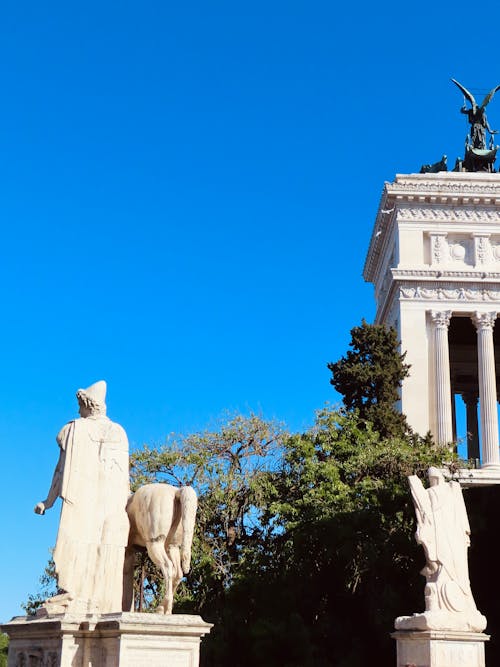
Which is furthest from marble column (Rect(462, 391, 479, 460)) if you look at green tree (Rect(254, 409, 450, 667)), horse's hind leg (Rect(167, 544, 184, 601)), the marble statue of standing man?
the marble statue of standing man

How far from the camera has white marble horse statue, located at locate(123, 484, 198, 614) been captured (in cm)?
1184

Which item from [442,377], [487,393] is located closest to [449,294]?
[442,377]

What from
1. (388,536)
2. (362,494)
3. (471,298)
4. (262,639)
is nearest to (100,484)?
(262,639)

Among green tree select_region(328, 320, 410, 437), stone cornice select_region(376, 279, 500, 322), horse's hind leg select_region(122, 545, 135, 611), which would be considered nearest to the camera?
horse's hind leg select_region(122, 545, 135, 611)

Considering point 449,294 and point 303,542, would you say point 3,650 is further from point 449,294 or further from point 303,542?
point 449,294

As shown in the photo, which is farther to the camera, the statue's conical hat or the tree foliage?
the tree foliage

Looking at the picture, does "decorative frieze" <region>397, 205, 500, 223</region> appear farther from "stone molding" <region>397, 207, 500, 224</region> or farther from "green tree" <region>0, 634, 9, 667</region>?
"green tree" <region>0, 634, 9, 667</region>

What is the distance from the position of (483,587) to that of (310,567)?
4.63 meters

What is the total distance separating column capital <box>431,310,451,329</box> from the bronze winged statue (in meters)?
12.0

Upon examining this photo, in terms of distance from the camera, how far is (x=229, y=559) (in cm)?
2920

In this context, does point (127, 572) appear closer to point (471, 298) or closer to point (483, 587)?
point (483, 587)

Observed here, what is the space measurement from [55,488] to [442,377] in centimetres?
3839

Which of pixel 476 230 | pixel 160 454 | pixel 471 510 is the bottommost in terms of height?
pixel 471 510

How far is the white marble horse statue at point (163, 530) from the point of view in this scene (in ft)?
38.8
